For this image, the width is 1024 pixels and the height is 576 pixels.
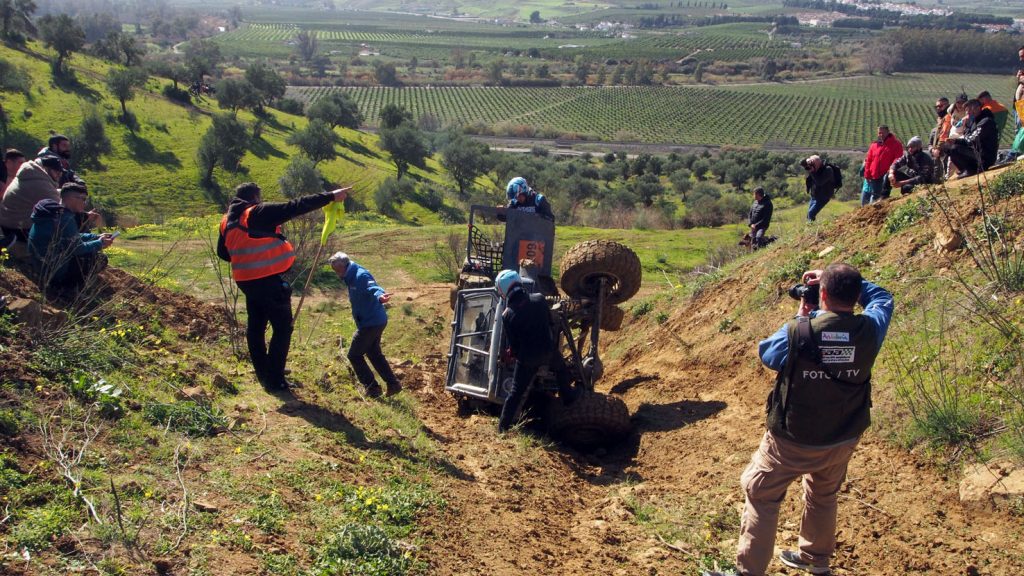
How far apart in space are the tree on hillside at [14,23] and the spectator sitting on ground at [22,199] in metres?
69.3

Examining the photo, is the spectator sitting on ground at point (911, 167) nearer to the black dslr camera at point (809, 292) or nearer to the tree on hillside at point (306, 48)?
the black dslr camera at point (809, 292)

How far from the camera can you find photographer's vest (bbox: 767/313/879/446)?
15.0 ft

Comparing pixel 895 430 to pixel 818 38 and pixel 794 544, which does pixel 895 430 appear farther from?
pixel 818 38

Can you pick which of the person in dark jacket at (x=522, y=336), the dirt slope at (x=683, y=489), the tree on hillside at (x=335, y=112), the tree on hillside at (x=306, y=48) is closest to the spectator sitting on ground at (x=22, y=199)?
the dirt slope at (x=683, y=489)

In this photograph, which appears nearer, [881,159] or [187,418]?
[187,418]

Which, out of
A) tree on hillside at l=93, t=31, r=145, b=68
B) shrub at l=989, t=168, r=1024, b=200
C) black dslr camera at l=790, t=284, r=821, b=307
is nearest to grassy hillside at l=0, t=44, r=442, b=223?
tree on hillside at l=93, t=31, r=145, b=68

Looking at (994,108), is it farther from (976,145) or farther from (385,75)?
(385,75)

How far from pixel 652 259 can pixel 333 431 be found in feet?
49.6

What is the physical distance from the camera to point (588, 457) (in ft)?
26.6

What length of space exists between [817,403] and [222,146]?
167 feet

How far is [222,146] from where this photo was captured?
5019 cm

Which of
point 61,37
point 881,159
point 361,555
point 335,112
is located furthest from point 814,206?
point 61,37

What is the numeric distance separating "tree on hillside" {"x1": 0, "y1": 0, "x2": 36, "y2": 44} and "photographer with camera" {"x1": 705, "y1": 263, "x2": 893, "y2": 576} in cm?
7617

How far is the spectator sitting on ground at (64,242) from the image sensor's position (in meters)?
7.55
